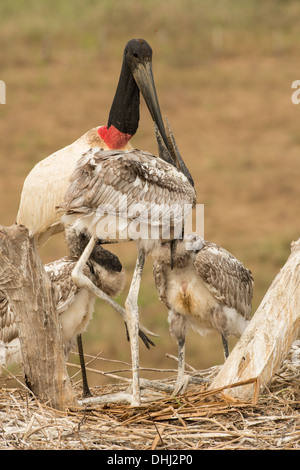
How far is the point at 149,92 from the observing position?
525 cm

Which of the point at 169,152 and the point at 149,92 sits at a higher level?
the point at 149,92

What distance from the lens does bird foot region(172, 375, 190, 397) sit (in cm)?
522

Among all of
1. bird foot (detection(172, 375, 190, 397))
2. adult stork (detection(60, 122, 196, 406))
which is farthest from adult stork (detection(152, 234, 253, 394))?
adult stork (detection(60, 122, 196, 406))

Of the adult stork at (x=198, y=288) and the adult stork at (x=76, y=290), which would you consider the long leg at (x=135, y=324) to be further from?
the adult stork at (x=76, y=290)

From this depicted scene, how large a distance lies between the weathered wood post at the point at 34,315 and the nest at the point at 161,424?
0.12 metres

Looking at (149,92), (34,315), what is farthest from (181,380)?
(149,92)

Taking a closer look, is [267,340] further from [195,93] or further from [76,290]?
[195,93]

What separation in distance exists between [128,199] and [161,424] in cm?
117

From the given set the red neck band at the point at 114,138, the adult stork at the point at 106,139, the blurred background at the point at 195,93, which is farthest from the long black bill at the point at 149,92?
the blurred background at the point at 195,93

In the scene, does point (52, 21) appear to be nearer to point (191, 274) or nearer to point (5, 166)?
point (5, 166)

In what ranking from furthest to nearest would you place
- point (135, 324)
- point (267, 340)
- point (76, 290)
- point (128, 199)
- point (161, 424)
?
point (76, 290) < point (135, 324) < point (267, 340) < point (128, 199) < point (161, 424)

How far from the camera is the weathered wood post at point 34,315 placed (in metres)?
4.20

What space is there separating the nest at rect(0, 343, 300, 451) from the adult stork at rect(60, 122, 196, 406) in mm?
326
